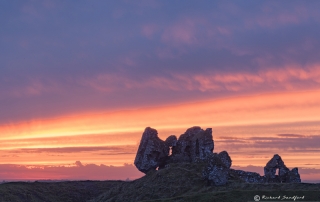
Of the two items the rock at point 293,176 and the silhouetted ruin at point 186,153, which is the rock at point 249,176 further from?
the rock at point 293,176

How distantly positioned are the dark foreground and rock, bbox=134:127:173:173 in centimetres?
571

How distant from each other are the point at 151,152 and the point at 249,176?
24.2 meters

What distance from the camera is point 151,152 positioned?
350 feet

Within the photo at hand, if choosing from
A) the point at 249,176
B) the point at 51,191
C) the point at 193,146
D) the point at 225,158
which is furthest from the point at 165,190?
the point at 51,191

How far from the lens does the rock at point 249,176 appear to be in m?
94.2

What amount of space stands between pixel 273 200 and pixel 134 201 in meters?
34.9

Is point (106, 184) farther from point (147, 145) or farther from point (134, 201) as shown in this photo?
point (134, 201)

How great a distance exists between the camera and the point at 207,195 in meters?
70.2

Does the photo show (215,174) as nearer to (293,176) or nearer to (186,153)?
(293,176)

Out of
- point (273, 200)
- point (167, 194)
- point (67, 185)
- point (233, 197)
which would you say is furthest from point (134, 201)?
point (67, 185)

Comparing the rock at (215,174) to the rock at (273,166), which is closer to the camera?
the rock at (215,174)

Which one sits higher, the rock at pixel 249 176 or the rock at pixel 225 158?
the rock at pixel 225 158

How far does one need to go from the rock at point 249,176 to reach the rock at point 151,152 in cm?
1907

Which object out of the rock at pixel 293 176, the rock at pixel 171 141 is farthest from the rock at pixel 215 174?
the rock at pixel 171 141
